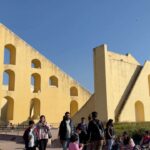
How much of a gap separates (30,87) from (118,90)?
33.5 ft

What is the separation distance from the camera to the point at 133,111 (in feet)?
76.5

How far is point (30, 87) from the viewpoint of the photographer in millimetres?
30484

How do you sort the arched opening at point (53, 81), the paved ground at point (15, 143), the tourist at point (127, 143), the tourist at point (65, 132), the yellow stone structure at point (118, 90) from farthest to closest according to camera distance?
the arched opening at point (53, 81) < the yellow stone structure at point (118, 90) < the paved ground at point (15, 143) < the tourist at point (127, 143) < the tourist at point (65, 132)

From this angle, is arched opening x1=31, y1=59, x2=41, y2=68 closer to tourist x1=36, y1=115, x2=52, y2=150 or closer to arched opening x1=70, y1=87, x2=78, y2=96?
arched opening x1=70, y1=87, x2=78, y2=96

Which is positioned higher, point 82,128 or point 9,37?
point 9,37

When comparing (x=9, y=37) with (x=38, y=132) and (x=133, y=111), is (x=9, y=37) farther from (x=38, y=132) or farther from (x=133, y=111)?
(x=38, y=132)

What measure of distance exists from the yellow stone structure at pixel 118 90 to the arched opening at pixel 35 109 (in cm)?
726

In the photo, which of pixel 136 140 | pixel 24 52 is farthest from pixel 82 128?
pixel 24 52

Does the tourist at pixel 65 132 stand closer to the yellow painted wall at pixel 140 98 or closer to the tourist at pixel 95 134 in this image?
the tourist at pixel 95 134

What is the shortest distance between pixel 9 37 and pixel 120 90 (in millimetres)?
12638

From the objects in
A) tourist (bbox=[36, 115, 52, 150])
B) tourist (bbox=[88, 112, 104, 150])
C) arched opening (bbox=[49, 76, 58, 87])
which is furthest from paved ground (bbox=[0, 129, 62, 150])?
arched opening (bbox=[49, 76, 58, 87])

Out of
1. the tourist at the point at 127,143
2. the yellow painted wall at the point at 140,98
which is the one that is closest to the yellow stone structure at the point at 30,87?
the yellow painted wall at the point at 140,98

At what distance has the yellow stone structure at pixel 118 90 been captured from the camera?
73.4 ft

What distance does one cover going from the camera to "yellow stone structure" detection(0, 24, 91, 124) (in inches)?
1158
